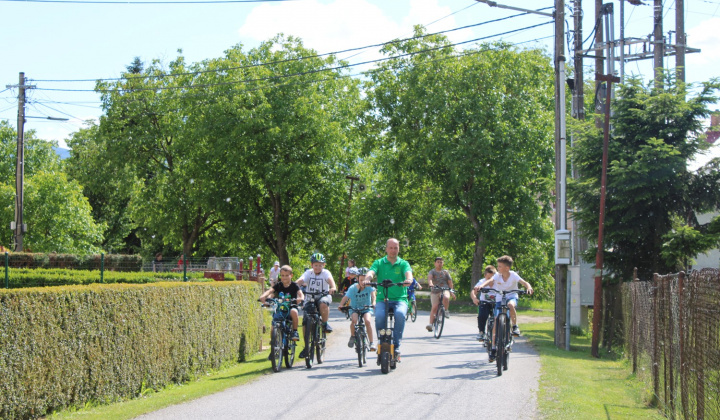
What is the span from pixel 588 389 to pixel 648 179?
8.54m

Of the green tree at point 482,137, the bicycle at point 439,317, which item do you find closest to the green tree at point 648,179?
the bicycle at point 439,317

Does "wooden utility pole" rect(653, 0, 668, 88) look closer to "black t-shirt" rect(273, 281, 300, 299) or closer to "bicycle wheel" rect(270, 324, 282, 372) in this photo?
"black t-shirt" rect(273, 281, 300, 299)

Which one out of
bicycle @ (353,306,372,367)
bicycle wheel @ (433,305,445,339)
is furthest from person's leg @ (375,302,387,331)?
bicycle wheel @ (433,305,445,339)

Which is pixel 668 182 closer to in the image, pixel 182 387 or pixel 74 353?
pixel 182 387

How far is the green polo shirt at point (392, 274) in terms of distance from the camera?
39.7 feet

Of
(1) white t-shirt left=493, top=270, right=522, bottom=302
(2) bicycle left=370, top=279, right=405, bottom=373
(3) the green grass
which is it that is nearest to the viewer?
(3) the green grass

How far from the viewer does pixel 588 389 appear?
36.2 ft

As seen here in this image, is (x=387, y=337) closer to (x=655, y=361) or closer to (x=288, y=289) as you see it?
(x=288, y=289)

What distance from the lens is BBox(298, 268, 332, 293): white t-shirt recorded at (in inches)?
525

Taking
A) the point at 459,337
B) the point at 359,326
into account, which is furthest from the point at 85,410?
the point at 459,337

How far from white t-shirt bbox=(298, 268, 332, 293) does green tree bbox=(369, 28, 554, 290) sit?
23.2 metres

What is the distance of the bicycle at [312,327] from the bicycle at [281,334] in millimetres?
→ 248

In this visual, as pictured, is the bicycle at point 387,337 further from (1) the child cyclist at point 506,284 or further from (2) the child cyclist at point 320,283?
(1) the child cyclist at point 506,284

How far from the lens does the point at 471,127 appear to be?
3662cm
